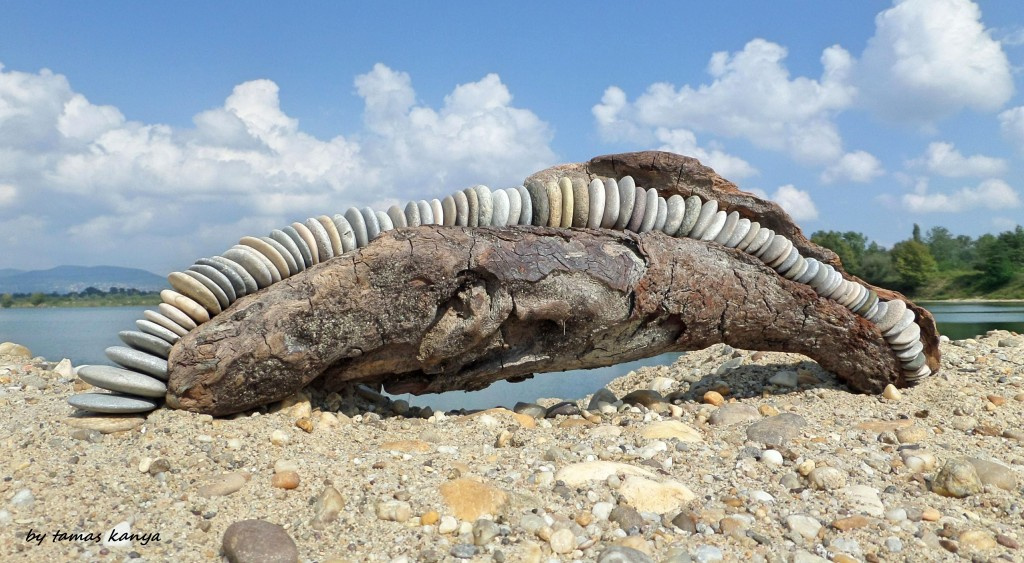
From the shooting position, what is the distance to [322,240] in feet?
16.1

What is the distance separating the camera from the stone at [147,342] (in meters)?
4.48

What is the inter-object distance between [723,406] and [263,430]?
3.65 meters

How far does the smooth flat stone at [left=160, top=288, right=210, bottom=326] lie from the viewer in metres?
4.59

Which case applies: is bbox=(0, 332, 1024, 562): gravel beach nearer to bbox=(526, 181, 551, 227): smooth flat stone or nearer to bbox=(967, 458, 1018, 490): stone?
bbox=(967, 458, 1018, 490): stone

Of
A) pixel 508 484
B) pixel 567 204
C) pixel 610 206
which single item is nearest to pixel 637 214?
pixel 610 206

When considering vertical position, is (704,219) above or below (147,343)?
above

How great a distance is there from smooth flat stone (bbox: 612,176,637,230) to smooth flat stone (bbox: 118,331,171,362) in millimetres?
3655

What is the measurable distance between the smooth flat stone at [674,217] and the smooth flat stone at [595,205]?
64 centimetres

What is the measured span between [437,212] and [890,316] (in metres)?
4.36

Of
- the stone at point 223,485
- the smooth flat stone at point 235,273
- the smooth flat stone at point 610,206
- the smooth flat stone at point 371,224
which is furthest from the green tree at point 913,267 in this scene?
the stone at point 223,485

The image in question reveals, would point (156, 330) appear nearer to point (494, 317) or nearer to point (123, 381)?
point (123, 381)

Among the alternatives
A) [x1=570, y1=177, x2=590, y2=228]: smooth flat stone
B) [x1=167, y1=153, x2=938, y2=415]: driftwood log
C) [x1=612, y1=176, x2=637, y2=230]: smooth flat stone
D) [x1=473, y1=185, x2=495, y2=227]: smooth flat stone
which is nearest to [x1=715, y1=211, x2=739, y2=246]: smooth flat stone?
[x1=167, y1=153, x2=938, y2=415]: driftwood log

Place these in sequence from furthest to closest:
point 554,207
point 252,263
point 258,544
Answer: point 554,207 < point 252,263 < point 258,544

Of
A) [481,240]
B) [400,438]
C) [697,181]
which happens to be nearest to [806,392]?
[697,181]
